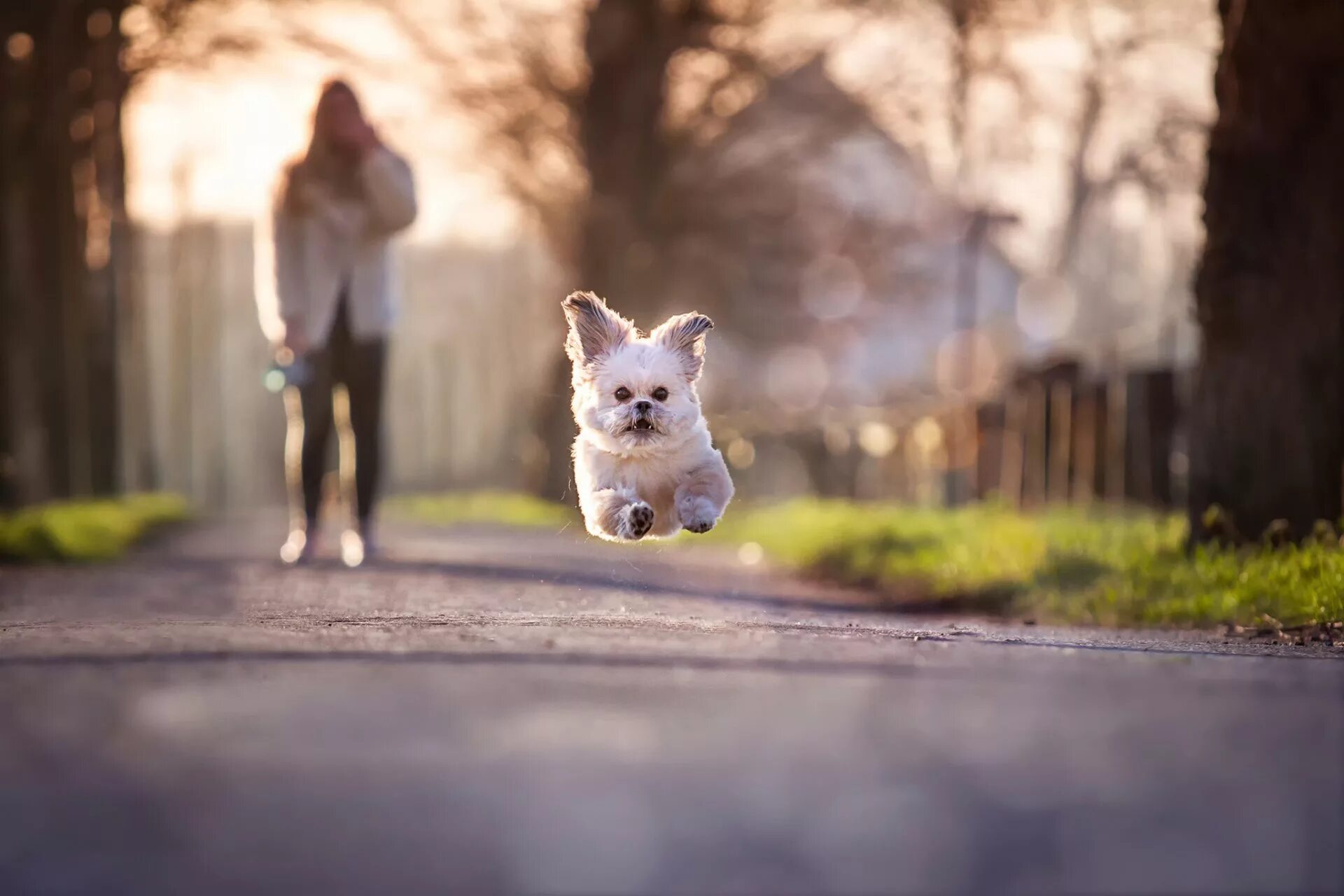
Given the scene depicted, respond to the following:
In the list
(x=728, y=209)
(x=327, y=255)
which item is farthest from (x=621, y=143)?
(x=327, y=255)

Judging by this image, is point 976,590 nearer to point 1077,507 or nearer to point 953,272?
point 1077,507

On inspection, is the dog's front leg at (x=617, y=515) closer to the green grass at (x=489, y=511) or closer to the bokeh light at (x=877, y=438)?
the green grass at (x=489, y=511)

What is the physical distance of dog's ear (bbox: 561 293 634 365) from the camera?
5453mm

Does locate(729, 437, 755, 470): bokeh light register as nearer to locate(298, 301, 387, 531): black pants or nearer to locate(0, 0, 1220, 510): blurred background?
locate(0, 0, 1220, 510): blurred background

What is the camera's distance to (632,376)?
5367 mm

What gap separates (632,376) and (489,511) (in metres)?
13.1

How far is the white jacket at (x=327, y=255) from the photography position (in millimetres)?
8008

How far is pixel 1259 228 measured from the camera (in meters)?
7.92

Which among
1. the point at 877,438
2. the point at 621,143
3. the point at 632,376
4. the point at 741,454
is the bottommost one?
the point at 741,454

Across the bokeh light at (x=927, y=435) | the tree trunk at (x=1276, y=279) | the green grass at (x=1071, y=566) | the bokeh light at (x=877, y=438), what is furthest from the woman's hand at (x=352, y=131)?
the bokeh light at (x=877, y=438)

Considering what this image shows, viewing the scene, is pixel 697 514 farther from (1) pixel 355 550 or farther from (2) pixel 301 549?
(2) pixel 301 549

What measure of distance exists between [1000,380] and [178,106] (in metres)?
9.08

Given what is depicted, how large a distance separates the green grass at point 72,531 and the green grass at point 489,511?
11.0 feet

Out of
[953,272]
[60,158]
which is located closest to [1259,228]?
[60,158]
